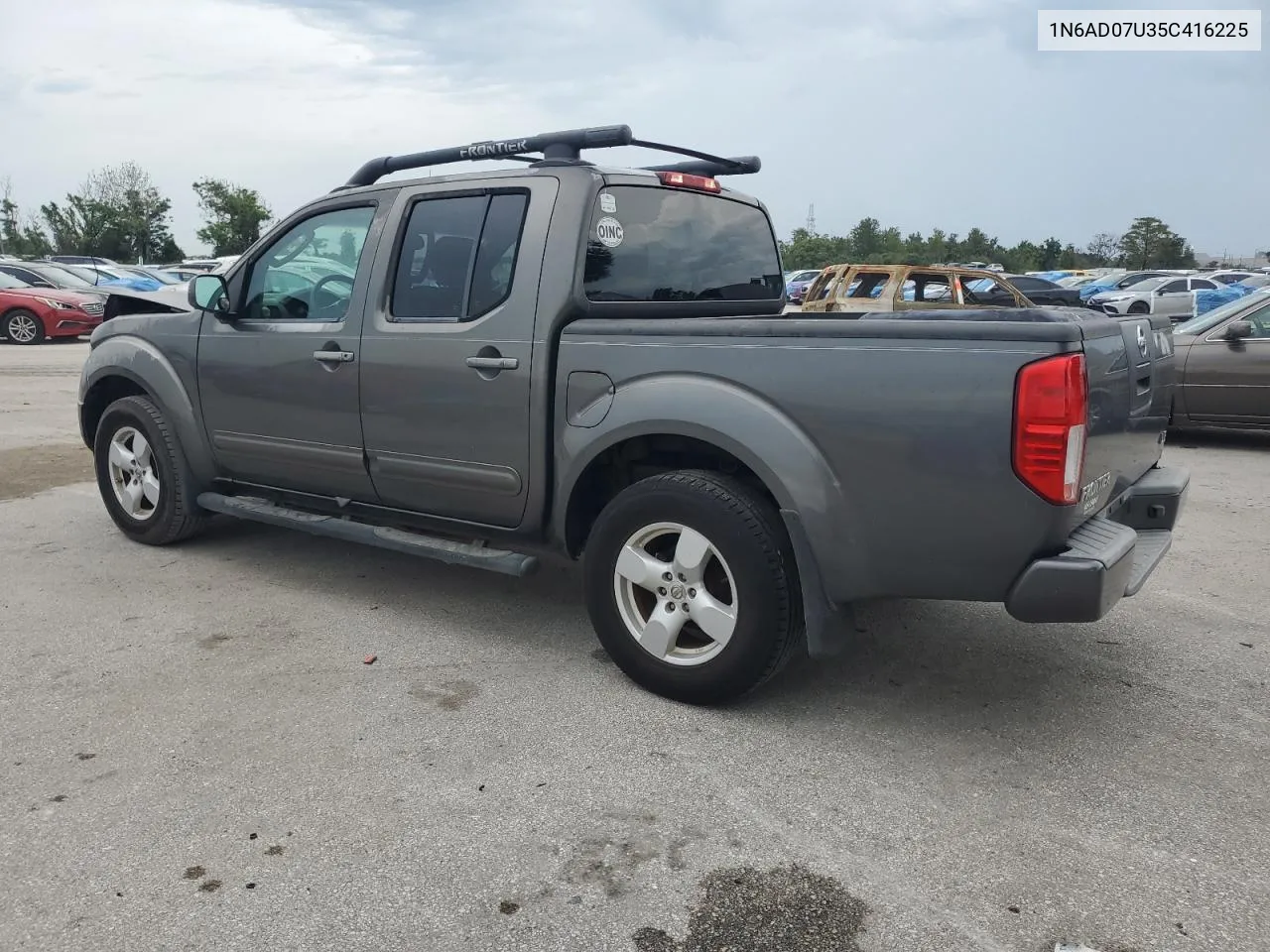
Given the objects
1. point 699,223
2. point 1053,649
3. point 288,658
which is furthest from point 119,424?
point 1053,649

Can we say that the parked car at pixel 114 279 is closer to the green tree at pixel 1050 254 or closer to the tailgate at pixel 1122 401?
the tailgate at pixel 1122 401

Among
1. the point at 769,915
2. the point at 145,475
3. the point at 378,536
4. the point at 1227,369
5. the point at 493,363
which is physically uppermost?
the point at 493,363

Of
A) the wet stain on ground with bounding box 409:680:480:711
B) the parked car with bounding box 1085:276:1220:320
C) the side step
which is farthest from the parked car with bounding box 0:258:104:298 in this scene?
the parked car with bounding box 1085:276:1220:320

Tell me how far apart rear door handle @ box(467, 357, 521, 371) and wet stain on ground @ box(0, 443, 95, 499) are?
449cm

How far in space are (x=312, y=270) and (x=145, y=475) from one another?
1.62 m

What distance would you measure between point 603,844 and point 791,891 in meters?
0.51

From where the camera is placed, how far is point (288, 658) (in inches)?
159

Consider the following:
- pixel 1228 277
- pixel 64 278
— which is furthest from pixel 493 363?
pixel 1228 277

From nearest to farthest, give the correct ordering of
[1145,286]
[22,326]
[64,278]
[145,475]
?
[145,475] < [22,326] < [64,278] < [1145,286]

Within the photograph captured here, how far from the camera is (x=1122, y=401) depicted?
335 centimetres

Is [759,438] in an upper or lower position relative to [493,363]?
lower

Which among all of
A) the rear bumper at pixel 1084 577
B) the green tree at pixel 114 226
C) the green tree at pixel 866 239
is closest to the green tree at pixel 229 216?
the green tree at pixel 114 226

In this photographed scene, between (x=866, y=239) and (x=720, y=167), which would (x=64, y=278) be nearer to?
(x=720, y=167)

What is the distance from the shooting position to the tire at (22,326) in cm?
1845
